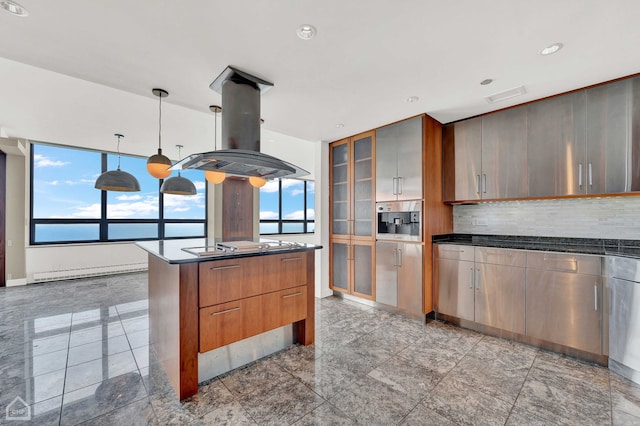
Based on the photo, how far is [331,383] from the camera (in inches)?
81.9

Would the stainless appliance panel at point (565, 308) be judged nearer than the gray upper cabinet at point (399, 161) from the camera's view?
Yes

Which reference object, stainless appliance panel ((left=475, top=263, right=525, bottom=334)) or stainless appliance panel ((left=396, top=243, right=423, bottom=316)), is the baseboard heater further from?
stainless appliance panel ((left=475, top=263, right=525, bottom=334))

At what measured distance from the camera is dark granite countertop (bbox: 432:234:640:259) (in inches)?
96.7

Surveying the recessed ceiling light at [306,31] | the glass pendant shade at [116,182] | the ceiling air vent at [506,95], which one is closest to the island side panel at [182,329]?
the recessed ceiling light at [306,31]

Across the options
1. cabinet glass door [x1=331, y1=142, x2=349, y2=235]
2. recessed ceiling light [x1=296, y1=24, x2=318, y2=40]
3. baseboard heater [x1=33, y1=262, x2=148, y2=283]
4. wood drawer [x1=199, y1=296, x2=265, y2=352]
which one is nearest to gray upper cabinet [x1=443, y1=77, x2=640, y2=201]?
cabinet glass door [x1=331, y1=142, x2=349, y2=235]

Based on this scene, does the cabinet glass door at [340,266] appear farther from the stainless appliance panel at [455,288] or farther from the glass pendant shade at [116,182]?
the glass pendant shade at [116,182]

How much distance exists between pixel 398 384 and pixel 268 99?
2895 millimetres

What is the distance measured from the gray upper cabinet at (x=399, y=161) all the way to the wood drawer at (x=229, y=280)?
2053 mm

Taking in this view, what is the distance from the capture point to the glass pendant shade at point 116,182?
11.9ft

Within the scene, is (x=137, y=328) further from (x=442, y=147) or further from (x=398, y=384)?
(x=442, y=147)

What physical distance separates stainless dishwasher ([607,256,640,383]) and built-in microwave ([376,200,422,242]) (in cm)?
165

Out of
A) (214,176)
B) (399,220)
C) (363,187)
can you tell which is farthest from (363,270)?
(214,176)

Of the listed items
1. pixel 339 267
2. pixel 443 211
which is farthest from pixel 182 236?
pixel 443 211

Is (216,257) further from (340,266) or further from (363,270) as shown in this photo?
(340,266)
